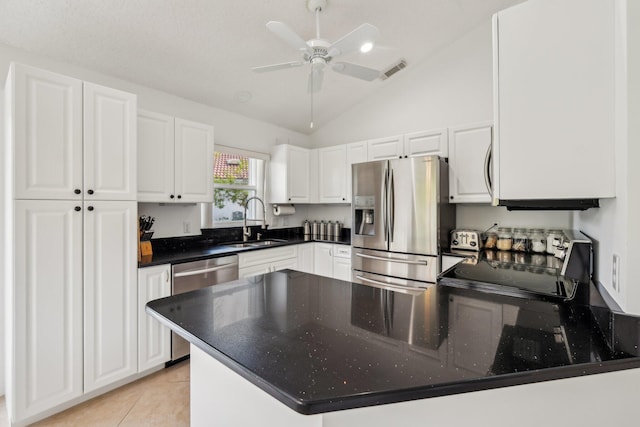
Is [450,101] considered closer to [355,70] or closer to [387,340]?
[355,70]

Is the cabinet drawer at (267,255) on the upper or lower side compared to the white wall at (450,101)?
lower

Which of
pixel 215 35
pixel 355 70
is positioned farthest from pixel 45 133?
pixel 355 70

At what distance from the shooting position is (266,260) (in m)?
3.27

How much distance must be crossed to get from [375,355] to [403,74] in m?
3.73

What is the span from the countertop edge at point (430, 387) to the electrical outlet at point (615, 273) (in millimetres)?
427

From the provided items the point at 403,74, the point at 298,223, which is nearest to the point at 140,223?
the point at 298,223

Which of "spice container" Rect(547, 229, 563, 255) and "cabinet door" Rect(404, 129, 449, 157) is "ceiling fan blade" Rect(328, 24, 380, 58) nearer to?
"cabinet door" Rect(404, 129, 449, 157)

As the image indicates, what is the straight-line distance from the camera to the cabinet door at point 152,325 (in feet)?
7.39

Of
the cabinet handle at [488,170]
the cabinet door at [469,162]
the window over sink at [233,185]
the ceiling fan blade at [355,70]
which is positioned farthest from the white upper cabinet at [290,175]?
the cabinet handle at [488,170]

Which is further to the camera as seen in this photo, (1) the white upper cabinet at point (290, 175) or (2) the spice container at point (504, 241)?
(1) the white upper cabinet at point (290, 175)

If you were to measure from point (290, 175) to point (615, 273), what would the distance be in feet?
10.8

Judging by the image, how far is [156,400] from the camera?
2088 mm

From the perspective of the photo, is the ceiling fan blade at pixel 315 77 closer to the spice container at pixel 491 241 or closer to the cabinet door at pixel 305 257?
the cabinet door at pixel 305 257

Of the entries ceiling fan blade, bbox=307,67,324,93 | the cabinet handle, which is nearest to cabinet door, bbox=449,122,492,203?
the cabinet handle
